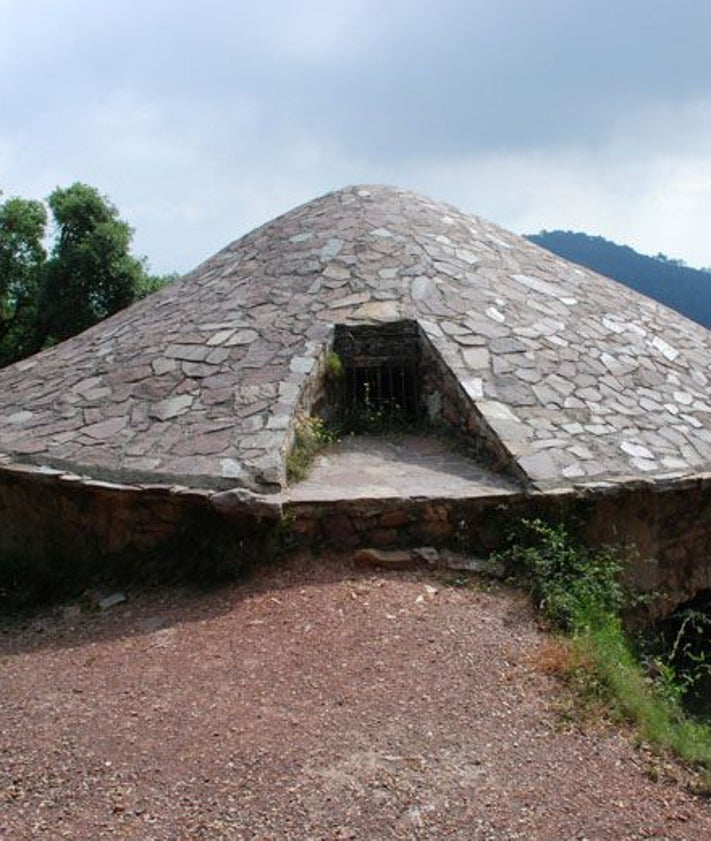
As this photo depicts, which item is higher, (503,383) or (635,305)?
(635,305)

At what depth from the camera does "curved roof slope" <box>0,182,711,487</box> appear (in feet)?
18.6

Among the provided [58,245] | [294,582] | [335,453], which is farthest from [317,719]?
[58,245]

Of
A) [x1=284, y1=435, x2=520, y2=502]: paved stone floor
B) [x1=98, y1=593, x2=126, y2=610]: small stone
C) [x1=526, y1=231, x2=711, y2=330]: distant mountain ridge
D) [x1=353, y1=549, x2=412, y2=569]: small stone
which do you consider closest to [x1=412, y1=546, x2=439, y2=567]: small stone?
[x1=353, y1=549, x2=412, y2=569]: small stone

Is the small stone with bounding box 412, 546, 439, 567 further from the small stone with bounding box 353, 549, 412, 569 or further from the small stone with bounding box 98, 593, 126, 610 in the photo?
the small stone with bounding box 98, 593, 126, 610

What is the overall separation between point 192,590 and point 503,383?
2839mm

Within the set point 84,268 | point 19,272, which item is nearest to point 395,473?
point 84,268

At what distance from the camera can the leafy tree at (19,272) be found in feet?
50.9

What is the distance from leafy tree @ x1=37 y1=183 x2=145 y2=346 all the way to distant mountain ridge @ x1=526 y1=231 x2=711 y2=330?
20.0 meters

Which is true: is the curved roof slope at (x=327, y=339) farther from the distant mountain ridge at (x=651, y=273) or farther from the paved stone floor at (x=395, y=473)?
the distant mountain ridge at (x=651, y=273)

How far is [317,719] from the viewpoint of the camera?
3721 millimetres

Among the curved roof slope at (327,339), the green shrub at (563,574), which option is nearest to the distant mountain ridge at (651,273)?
the curved roof slope at (327,339)

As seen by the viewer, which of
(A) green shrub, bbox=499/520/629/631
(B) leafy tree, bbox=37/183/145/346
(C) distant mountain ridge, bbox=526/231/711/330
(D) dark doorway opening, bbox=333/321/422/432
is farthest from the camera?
(C) distant mountain ridge, bbox=526/231/711/330

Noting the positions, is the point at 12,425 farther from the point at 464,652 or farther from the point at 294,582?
the point at 464,652

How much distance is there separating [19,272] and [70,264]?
140cm
